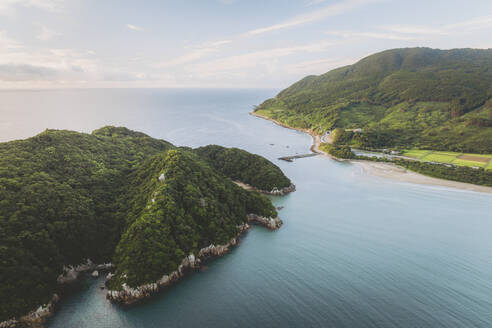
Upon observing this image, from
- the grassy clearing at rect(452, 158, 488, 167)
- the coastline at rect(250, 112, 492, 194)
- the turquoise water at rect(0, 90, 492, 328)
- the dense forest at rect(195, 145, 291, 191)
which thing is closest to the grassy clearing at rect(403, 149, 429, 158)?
the grassy clearing at rect(452, 158, 488, 167)

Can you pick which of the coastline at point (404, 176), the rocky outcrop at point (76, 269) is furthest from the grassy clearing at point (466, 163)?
the rocky outcrop at point (76, 269)

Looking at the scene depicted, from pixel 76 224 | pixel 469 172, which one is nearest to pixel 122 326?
pixel 76 224

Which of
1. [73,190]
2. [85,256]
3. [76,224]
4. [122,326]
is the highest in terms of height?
[73,190]

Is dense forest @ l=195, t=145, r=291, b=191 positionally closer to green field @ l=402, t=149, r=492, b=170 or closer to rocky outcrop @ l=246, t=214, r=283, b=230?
rocky outcrop @ l=246, t=214, r=283, b=230

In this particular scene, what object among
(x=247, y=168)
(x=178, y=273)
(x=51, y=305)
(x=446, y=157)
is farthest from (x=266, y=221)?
(x=446, y=157)

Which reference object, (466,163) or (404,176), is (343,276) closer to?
(404,176)

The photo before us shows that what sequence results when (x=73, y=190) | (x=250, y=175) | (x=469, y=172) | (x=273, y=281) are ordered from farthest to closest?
(x=469, y=172), (x=250, y=175), (x=73, y=190), (x=273, y=281)

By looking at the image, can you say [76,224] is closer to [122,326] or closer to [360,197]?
[122,326]

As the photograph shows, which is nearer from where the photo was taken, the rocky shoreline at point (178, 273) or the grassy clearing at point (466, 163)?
the rocky shoreline at point (178, 273)

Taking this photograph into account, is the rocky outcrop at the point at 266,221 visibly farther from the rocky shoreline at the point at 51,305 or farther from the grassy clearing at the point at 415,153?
the grassy clearing at the point at 415,153
